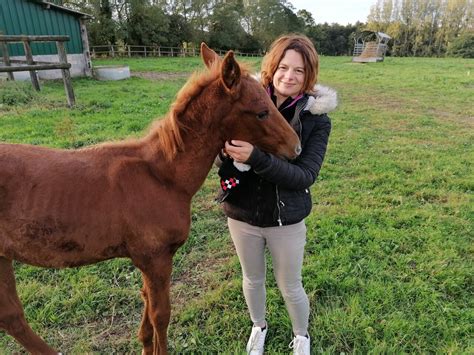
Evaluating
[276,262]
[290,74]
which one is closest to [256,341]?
[276,262]

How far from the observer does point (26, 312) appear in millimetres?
2826

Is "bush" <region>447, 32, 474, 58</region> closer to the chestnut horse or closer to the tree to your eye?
the tree

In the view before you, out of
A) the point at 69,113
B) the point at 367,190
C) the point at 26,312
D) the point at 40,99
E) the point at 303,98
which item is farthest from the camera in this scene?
the point at 40,99

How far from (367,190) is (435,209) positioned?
0.90m

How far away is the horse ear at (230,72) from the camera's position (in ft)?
5.61

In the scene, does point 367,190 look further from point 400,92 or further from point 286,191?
point 400,92

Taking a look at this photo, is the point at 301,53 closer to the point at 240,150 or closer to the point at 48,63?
the point at 240,150

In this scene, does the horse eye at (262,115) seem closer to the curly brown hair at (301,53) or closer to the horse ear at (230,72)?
the horse ear at (230,72)

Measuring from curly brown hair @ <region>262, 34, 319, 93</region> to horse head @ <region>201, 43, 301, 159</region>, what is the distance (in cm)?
38

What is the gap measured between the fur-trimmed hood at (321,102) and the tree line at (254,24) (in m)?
20.0

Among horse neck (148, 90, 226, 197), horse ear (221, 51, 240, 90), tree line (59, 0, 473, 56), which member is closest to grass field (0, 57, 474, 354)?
horse neck (148, 90, 226, 197)

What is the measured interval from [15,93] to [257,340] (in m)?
9.58

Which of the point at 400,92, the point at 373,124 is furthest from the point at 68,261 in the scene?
the point at 400,92

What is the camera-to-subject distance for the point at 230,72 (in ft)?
5.85
